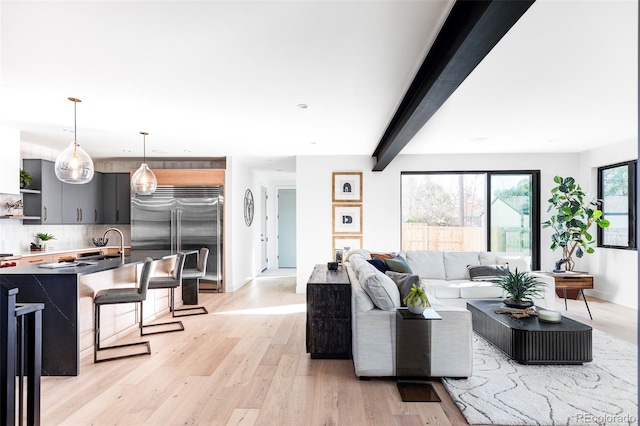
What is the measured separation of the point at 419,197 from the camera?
698 centimetres

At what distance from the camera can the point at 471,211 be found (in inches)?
272

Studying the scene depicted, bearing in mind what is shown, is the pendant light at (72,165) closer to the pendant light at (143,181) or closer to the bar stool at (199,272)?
the pendant light at (143,181)

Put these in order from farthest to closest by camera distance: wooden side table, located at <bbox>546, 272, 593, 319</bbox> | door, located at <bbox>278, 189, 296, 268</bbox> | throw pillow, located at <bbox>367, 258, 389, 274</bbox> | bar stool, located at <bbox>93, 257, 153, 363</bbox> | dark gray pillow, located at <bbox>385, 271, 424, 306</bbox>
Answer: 1. door, located at <bbox>278, 189, 296, 268</bbox>
2. wooden side table, located at <bbox>546, 272, 593, 319</bbox>
3. throw pillow, located at <bbox>367, 258, 389, 274</bbox>
4. bar stool, located at <bbox>93, 257, 153, 363</bbox>
5. dark gray pillow, located at <bbox>385, 271, 424, 306</bbox>

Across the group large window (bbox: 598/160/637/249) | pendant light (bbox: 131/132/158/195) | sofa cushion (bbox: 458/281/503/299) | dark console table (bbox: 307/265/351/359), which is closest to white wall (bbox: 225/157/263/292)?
pendant light (bbox: 131/132/158/195)

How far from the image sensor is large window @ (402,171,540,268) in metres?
6.80

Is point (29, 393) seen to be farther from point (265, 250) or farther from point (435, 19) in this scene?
point (265, 250)

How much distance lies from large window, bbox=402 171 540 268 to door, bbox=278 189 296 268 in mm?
4413

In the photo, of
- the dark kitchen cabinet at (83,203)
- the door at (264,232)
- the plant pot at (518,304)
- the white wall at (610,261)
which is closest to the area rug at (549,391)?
the plant pot at (518,304)

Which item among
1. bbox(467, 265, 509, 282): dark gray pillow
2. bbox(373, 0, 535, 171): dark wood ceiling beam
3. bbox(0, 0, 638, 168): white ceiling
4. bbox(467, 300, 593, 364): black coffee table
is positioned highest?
bbox(0, 0, 638, 168): white ceiling

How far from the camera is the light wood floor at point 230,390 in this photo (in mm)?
2453

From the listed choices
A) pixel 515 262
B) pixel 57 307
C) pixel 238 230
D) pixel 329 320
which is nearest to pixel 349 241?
pixel 238 230

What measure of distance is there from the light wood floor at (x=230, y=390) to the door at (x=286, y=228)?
635 centimetres

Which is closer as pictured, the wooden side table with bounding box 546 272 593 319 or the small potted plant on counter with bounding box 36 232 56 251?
the wooden side table with bounding box 546 272 593 319

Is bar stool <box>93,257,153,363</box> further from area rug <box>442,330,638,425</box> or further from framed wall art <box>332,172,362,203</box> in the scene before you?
framed wall art <box>332,172,362,203</box>
